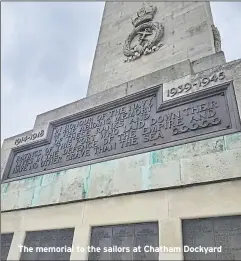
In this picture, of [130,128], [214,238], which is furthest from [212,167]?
[130,128]

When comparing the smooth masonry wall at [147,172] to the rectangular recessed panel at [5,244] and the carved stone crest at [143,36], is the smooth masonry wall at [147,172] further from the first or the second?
the carved stone crest at [143,36]

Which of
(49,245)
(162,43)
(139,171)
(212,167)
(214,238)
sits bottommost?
(49,245)

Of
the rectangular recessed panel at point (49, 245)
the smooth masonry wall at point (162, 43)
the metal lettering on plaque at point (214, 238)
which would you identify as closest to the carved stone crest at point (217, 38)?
the smooth masonry wall at point (162, 43)

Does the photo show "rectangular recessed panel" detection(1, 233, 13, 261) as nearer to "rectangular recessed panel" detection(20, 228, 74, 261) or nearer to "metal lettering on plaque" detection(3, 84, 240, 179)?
"rectangular recessed panel" detection(20, 228, 74, 261)

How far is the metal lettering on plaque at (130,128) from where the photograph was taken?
4.15 m

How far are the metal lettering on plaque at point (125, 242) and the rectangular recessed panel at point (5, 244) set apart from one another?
1.79m

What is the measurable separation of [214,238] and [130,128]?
8.23ft

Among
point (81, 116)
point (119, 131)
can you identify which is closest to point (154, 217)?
point (119, 131)

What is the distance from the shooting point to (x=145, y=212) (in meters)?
3.61

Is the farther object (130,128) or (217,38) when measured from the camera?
(217,38)

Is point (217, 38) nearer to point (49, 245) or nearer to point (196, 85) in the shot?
point (196, 85)

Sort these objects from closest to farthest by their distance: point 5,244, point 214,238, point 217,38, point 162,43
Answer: point 214,238, point 5,244, point 162,43, point 217,38

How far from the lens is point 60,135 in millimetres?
5922

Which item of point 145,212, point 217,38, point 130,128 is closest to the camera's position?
point 145,212
